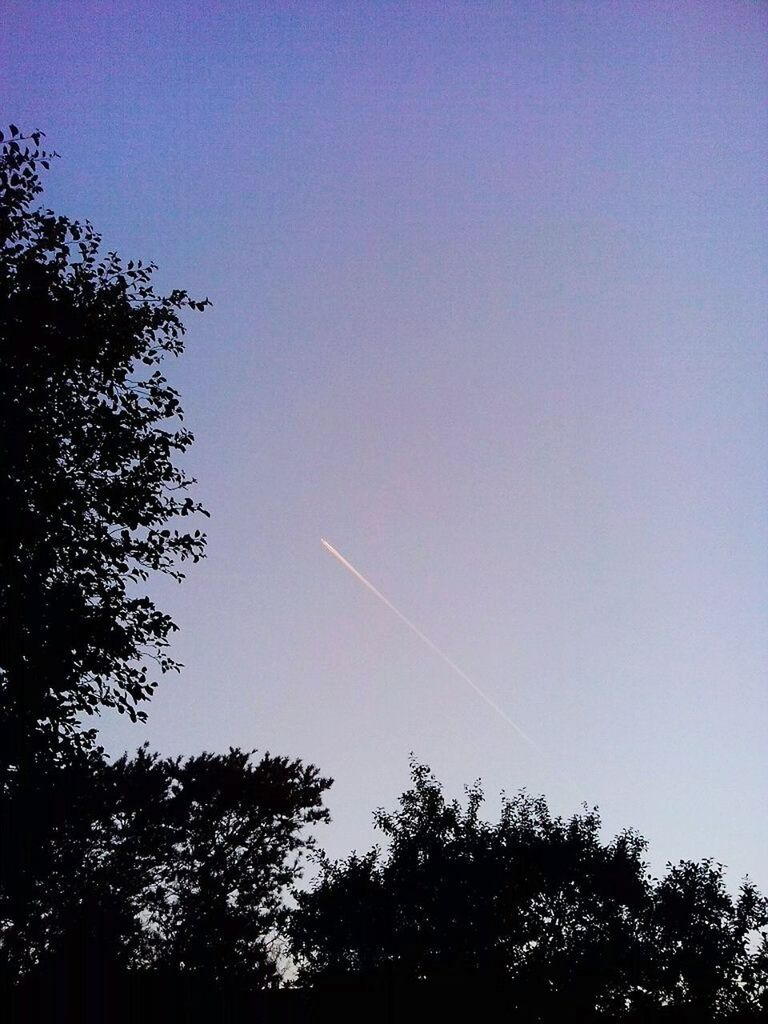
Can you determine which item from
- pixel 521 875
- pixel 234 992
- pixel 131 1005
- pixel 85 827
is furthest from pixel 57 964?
pixel 521 875

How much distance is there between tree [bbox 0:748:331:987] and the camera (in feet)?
127

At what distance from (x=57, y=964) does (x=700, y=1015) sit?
89.8 ft

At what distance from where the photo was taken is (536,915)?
40.9 m

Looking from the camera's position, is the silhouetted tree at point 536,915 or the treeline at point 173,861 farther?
the silhouetted tree at point 536,915

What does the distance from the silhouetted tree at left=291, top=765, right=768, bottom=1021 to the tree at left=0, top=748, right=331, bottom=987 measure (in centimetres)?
320

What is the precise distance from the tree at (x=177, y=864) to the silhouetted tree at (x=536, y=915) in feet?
10.5

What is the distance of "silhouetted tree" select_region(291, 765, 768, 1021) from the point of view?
39.5 m

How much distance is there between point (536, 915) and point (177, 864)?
749 inches

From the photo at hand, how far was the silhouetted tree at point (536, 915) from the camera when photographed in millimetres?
39541

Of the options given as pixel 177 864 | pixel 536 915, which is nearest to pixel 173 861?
pixel 177 864

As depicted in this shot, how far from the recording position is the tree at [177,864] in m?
38.7

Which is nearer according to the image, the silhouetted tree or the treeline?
the treeline

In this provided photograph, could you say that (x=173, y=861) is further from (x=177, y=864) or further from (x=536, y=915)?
(x=536, y=915)

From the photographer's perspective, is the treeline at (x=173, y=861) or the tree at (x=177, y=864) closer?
the treeline at (x=173, y=861)
